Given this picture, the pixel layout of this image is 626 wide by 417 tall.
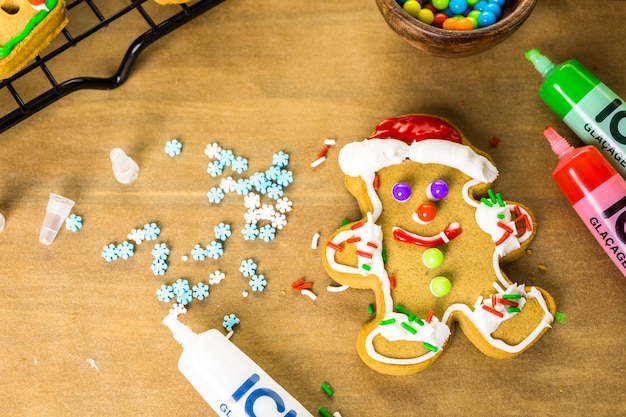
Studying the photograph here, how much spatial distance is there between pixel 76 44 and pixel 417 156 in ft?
1.70

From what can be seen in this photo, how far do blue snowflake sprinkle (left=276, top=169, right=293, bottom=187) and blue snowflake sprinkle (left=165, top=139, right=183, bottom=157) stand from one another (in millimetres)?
152

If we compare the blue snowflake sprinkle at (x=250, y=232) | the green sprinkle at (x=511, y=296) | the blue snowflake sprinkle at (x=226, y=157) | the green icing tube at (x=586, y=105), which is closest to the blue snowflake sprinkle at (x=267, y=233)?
the blue snowflake sprinkle at (x=250, y=232)

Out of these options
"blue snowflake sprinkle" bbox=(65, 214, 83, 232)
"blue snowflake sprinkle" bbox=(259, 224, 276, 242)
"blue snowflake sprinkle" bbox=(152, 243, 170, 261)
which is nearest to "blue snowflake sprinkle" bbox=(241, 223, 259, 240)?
"blue snowflake sprinkle" bbox=(259, 224, 276, 242)

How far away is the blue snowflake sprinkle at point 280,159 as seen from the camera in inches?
34.7

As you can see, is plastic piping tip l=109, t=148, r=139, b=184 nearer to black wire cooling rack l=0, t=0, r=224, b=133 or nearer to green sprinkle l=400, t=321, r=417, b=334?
black wire cooling rack l=0, t=0, r=224, b=133

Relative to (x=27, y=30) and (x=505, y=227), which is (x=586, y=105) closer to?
(x=505, y=227)

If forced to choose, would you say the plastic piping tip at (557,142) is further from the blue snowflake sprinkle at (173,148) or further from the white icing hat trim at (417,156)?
the blue snowflake sprinkle at (173,148)

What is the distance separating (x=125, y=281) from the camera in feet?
2.80

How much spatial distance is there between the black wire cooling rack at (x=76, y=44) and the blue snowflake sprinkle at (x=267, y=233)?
0.31 meters

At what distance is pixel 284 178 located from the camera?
88 centimetres

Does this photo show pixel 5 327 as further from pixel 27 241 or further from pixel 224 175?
pixel 224 175

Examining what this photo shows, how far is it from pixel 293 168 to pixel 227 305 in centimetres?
22

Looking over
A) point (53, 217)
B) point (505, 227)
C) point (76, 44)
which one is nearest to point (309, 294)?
point (505, 227)

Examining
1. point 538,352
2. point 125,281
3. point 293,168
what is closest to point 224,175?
point 293,168
